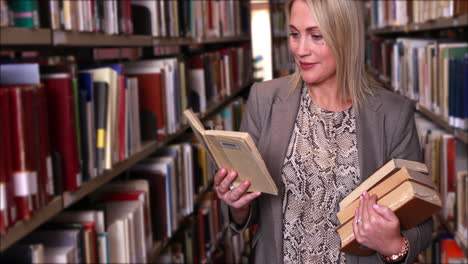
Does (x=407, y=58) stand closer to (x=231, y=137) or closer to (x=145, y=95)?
(x=145, y=95)

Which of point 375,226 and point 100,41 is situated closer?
point 375,226

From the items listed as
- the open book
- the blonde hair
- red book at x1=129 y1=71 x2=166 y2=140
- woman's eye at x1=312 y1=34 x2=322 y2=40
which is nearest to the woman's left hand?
the open book

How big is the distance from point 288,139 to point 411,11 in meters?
2.39

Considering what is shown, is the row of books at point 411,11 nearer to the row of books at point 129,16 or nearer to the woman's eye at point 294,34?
the woman's eye at point 294,34

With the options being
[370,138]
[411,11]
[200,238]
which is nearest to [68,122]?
[370,138]

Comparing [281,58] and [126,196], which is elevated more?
[281,58]

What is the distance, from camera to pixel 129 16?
2.22 meters

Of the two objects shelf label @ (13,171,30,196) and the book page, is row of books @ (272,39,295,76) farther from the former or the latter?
shelf label @ (13,171,30,196)

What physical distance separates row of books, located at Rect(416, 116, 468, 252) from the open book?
4.38ft

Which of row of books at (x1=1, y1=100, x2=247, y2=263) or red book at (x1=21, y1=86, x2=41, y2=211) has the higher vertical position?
red book at (x1=21, y1=86, x2=41, y2=211)

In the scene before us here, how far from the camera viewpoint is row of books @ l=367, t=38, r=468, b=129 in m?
2.64

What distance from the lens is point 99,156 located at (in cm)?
175

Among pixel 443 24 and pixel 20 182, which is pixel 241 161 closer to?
pixel 20 182

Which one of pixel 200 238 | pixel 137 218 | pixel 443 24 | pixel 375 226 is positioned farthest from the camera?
pixel 200 238
